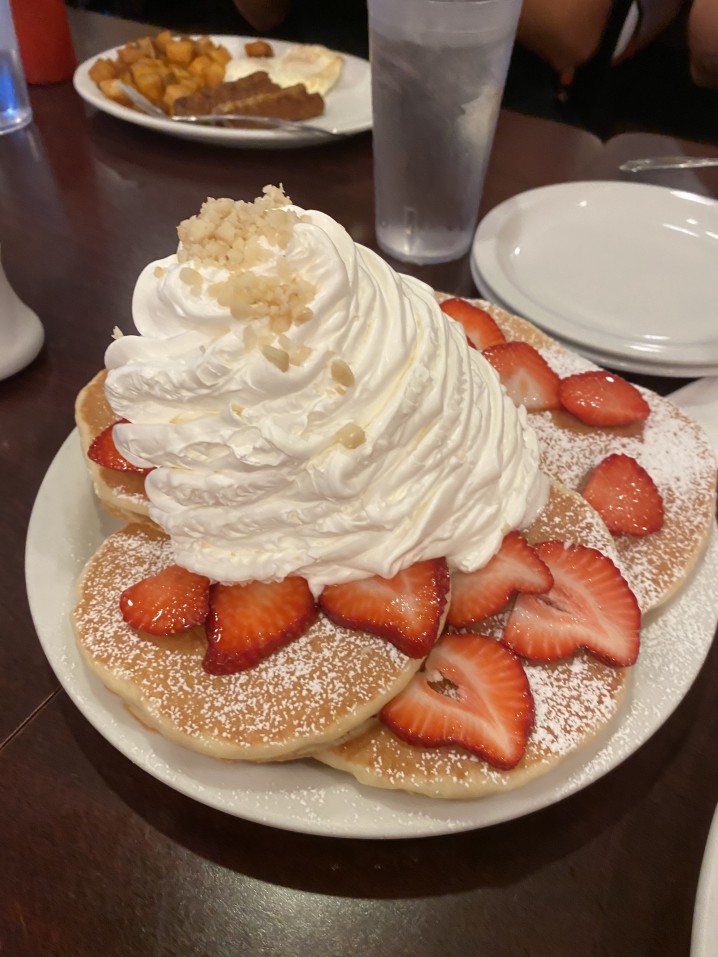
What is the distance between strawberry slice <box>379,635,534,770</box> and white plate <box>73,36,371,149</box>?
1.64 m

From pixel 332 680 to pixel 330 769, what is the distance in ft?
0.35

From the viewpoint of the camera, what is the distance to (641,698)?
0.88 m

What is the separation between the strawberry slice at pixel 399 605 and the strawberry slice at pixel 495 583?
0.04 meters

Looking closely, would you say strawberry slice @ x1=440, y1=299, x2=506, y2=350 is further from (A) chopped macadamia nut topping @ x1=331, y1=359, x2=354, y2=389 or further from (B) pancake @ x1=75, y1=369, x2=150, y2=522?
(B) pancake @ x1=75, y1=369, x2=150, y2=522

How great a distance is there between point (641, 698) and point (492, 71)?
1298 mm

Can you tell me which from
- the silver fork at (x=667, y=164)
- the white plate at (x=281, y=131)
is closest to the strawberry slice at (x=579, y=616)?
the silver fork at (x=667, y=164)

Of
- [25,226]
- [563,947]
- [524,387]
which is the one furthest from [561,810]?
[25,226]

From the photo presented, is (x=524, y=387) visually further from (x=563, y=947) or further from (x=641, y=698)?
(x=563, y=947)

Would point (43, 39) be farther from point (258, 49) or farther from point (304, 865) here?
point (304, 865)

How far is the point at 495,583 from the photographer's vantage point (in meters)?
0.94

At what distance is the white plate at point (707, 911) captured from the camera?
0.63m

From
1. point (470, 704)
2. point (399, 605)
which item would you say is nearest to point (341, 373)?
point (399, 605)

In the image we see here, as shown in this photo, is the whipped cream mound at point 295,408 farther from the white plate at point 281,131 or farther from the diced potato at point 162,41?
the diced potato at point 162,41

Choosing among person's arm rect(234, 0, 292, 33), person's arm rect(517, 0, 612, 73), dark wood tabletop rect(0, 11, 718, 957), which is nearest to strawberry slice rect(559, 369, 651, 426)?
dark wood tabletop rect(0, 11, 718, 957)
